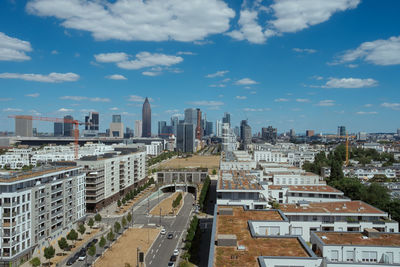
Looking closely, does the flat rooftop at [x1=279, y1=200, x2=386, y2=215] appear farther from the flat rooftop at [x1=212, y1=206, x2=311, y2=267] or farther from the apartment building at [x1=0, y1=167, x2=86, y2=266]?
the apartment building at [x1=0, y1=167, x2=86, y2=266]

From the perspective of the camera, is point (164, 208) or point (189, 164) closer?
point (164, 208)

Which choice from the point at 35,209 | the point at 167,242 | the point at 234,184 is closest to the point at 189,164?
the point at 234,184

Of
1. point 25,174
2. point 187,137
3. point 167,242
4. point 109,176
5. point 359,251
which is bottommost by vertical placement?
point 167,242

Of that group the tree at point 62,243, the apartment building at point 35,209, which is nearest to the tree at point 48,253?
the apartment building at point 35,209

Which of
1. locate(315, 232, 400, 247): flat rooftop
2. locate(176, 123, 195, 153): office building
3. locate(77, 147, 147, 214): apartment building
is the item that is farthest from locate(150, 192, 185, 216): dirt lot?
locate(176, 123, 195, 153): office building

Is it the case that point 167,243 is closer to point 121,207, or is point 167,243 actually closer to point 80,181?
point 80,181

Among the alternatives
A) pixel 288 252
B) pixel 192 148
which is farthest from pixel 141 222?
pixel 192 148

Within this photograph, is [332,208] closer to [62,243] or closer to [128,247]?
[128,247]

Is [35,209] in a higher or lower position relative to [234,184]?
lower
